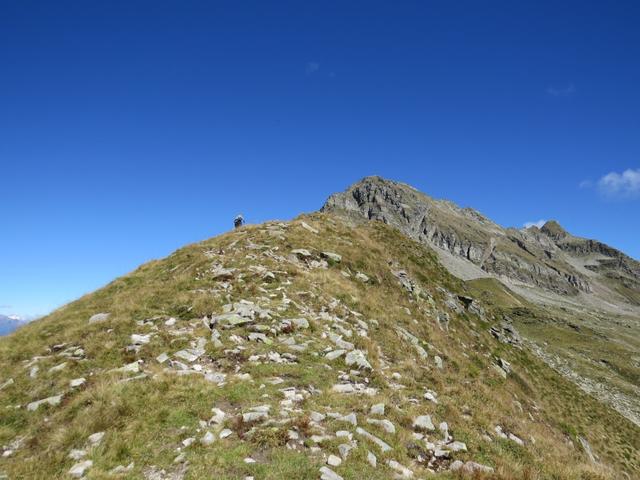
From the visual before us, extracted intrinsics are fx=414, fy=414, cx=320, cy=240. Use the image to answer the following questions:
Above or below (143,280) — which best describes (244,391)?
below

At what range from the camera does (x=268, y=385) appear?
45.2 feet

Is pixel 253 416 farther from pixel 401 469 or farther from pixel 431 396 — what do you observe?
pixel 431 396

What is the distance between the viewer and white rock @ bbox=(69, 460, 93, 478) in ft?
32.1

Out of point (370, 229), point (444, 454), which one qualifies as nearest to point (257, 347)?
point (444, 454)

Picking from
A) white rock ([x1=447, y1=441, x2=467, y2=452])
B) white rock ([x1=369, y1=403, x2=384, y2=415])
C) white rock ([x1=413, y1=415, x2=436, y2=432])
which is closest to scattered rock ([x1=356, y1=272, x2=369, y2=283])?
white rock ([x1=369, y1=403, x2=384, y2=415])

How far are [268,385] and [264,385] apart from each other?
0.15 m

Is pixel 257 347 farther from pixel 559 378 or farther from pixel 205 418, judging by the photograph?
pixel 559 378

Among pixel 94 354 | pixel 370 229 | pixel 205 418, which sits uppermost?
pixel 370 229

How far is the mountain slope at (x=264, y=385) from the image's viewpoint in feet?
34.4

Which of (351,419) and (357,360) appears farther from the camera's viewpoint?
(357,360)

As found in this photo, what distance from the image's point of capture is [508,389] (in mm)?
27359

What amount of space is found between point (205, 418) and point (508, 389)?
22.6 metres

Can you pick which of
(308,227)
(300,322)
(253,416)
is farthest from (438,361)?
(308,227)

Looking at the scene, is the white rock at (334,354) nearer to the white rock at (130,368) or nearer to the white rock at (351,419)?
the white rock at (351,419)
